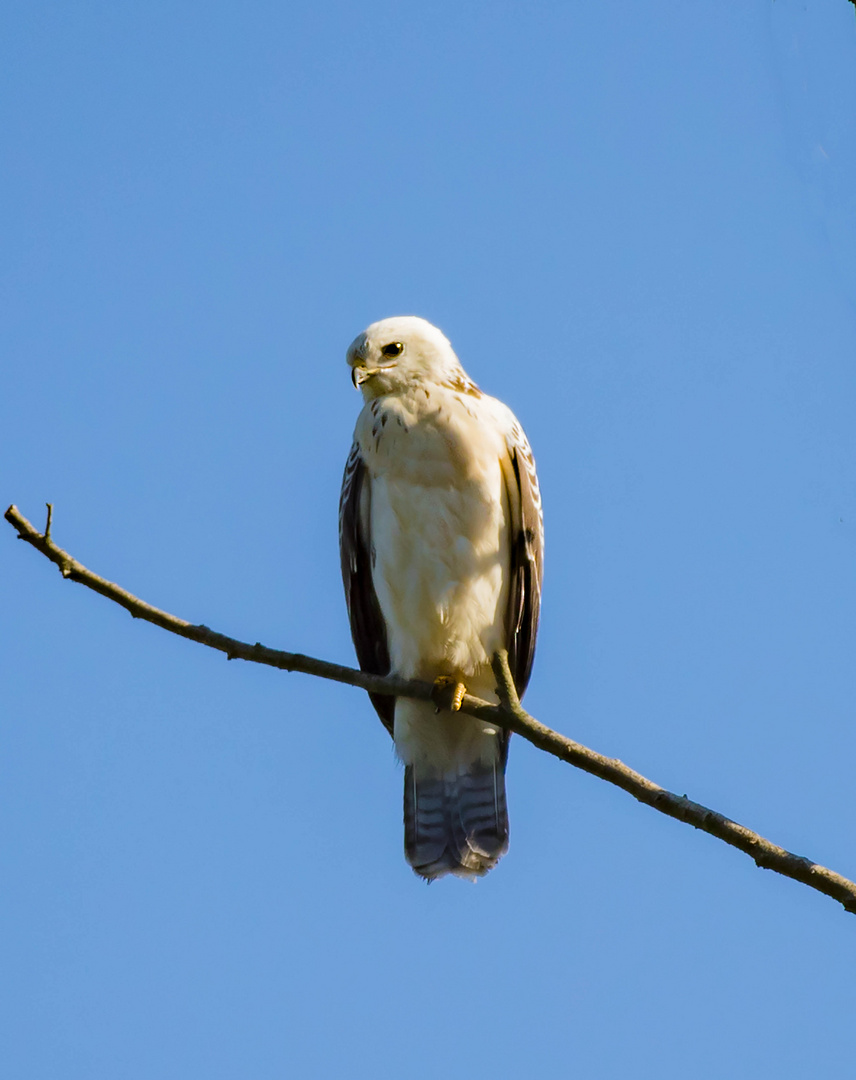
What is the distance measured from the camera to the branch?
2.94 m

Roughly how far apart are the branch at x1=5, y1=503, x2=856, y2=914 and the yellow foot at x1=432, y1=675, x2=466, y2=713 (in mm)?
849

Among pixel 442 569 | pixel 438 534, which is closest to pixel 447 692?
pixel 442 569

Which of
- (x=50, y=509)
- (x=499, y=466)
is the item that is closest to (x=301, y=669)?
(x=50, y=509)

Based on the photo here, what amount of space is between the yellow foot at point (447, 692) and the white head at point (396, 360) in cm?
135

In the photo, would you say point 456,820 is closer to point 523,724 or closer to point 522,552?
point 522,552

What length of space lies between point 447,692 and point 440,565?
0.55 meters

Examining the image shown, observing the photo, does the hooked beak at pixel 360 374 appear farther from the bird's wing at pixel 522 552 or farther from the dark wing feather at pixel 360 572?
the bird's wing at pixel 522 552

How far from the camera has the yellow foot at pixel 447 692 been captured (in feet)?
16.0

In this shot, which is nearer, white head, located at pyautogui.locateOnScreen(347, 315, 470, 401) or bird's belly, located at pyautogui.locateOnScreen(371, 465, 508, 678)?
bird's belly, located at pyautogui.locateOnScreen(371, 465, 508, 678)

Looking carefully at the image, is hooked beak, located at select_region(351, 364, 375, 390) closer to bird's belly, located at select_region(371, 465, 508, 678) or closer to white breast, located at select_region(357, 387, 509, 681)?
white breast, located at select_region(357, 387, 509, 681)

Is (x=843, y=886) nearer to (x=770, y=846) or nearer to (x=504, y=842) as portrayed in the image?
(x=770, y=846)

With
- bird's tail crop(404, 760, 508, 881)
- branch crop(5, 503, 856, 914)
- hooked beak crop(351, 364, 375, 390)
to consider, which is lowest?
branch crop(5, 503, 856, 914)

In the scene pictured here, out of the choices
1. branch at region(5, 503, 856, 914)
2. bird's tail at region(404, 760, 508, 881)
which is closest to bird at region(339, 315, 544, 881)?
bird's tail at region(404, 760, 508, 881)

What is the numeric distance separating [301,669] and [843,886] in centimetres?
164
